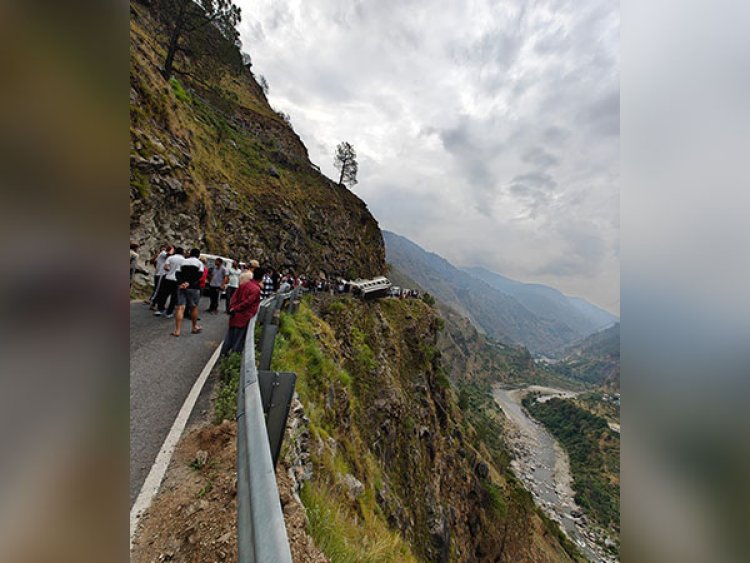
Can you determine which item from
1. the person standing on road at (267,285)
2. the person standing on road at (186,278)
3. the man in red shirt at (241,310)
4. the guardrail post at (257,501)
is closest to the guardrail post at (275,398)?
the guardrail post at (257,501)

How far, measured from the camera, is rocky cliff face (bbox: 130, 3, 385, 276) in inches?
605

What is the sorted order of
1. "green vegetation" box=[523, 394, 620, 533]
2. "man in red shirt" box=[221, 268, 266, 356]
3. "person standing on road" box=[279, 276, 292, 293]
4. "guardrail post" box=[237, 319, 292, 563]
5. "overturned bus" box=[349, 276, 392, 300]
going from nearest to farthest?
"guardrail post" box=[237, 319, 292, 563], "man in red shirt" box=[221, 268, 266, 356], "person standing on road" box=[279, 276, 292, 293], "overturned bus" box=[349, 276, 392, 300], "green vegetation" box=[523, 394, 620, 533]

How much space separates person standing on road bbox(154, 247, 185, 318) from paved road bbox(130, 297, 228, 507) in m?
0.37

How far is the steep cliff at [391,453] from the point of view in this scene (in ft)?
19.1

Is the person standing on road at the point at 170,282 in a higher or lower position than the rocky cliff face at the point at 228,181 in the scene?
lower

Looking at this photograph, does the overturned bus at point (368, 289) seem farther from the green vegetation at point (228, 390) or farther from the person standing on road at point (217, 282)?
the green vegetation at point (228, 390)

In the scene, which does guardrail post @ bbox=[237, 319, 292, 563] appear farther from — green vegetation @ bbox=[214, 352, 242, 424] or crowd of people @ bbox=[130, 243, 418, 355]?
crowd of people @ bbox=[130, 243, 418, 355]

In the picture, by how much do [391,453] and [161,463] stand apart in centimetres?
1945

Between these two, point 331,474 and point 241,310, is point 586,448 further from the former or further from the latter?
point 241,310

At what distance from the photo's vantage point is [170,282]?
28.9 feet

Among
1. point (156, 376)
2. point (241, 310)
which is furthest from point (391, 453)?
point (156, 376)

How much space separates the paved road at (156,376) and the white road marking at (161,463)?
0.05m

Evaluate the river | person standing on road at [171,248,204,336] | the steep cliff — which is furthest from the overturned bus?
the river
